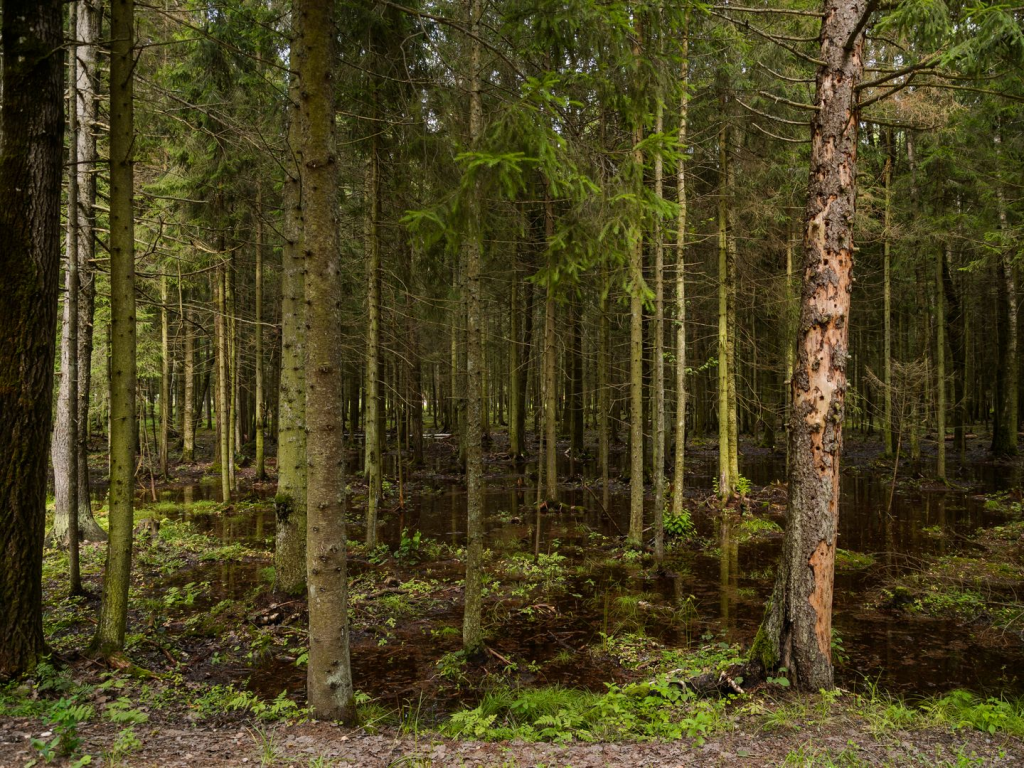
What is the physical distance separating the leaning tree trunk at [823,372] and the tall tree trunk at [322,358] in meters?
4.27


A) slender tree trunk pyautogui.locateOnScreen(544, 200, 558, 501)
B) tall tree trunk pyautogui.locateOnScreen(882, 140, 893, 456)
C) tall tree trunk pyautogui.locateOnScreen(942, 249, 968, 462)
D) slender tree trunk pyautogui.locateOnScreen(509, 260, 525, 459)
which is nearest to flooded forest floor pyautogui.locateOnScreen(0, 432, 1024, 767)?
slender tree trunk pyautogui.locateOnScreen(544, 200, 558, 501)

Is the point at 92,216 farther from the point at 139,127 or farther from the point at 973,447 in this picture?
the point at 973,447

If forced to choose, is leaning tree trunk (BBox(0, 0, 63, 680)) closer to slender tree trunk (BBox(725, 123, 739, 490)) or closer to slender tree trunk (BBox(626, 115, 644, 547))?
slender tree trunk (BBox(626, 115, 644, 547))

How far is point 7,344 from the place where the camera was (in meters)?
4.95

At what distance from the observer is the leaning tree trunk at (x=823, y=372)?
18.4 ft

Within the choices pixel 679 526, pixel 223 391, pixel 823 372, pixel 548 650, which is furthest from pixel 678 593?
pixel 223 391

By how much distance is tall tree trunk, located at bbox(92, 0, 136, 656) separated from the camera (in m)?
5.34

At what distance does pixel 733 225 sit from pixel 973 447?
22.3 m

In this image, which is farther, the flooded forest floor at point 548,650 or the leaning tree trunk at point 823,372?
the leaning tree trunk at point 823,372

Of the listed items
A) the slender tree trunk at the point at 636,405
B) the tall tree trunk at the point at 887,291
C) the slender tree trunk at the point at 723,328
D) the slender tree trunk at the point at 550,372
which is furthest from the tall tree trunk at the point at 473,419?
the tall tree trunk at the point at 887,291

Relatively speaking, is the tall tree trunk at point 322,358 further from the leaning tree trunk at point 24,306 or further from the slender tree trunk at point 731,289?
the slender tree trunk at point 731,289

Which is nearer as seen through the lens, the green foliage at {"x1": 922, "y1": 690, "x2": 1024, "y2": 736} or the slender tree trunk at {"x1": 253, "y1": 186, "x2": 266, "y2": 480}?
the green foliage at {"x1": 922, "y1": 690, "x2": 1024, "y2": 736}

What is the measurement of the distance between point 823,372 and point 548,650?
4738 millimetres

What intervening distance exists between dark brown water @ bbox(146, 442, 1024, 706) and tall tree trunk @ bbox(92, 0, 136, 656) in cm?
205
